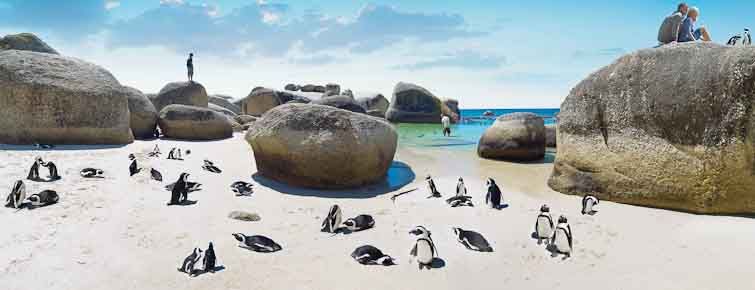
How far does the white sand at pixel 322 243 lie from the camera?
176 inches

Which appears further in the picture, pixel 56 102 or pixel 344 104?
pixel 344 104

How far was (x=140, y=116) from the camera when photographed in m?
14.5

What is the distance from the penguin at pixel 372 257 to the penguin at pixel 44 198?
4293mm

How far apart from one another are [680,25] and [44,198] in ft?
35.4

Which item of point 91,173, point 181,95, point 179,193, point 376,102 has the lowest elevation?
point 179,193

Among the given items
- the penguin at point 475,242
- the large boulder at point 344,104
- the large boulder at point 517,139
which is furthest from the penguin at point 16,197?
the large boulder at point 517,139

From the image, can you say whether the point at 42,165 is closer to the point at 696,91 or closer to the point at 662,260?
the point at 662,260

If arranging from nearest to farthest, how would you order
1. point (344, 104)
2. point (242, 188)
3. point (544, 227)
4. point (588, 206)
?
1. point (544, 227)
2. point (588, 206)
3. point (242, 188)
4. point (344, 104)

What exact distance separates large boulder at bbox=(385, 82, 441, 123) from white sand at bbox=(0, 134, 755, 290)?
2847cm

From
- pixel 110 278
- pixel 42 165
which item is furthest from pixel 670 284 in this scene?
pixel 42 165

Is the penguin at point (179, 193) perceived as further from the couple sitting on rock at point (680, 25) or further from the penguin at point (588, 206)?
the couple sitting on rock at point (680, 25)

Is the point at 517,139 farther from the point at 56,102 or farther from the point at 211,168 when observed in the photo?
the point at 56,102

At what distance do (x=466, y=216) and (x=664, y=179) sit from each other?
10.6 ft

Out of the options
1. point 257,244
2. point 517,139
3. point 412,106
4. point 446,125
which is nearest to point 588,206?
point 257,244
